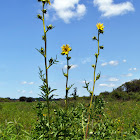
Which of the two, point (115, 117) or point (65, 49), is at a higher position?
point (65, 49)

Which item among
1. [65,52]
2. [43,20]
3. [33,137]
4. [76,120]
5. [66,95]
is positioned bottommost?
[33,137]

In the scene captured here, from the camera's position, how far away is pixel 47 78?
2.19m

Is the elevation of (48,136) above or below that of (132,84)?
below

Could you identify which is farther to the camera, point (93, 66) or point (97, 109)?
point (97, 109)

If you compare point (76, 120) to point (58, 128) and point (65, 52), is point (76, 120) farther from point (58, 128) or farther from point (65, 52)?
point (65, 52)

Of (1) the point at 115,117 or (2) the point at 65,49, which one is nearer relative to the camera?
(2) the point at 65,49

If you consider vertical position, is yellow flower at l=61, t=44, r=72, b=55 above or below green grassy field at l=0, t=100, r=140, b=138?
above

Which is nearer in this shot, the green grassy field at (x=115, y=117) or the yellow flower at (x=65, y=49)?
the yellow flower at (x=65, y=49)

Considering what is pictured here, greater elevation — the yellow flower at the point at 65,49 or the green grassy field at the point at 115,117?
the yellow flower at the point at 65,49

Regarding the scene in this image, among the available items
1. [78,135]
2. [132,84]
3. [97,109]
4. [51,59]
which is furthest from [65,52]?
[132,84]

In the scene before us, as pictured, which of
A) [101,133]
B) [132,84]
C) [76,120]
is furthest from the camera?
[132,84]

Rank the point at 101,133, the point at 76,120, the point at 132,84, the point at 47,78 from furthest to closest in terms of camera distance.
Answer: the point at 132,84 < the point at 76,120 < the point at 101,133 < the point at 47,78

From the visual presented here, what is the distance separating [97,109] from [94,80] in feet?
1.50

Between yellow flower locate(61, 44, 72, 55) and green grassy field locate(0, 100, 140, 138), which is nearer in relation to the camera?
yellow flower locate(61, 44, 72, 55)
